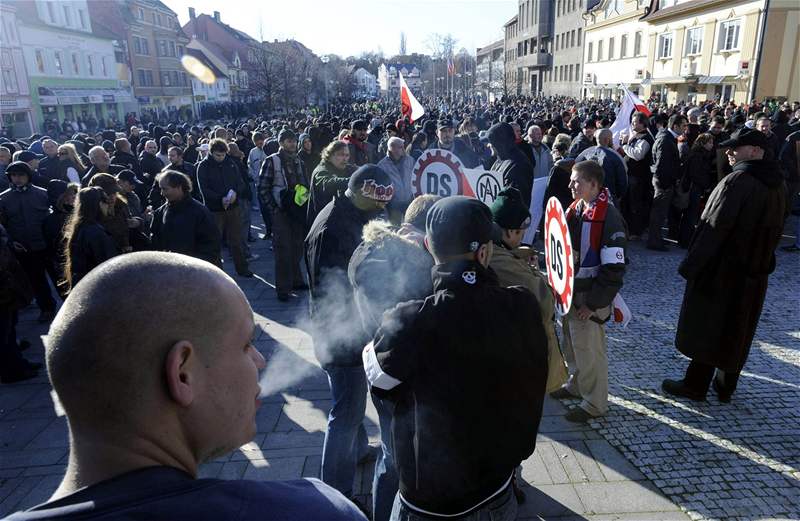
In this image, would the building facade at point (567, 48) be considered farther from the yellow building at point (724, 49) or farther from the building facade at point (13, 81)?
the building facade at point (13, 81)

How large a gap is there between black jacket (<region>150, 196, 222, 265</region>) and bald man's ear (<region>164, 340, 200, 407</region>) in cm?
444

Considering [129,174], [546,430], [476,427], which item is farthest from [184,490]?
[129,174]

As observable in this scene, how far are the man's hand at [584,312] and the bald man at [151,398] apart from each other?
333cm

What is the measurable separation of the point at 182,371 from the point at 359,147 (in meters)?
8.92

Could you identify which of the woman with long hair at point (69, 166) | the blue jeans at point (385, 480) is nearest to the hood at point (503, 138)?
the blue jeans at point (385, 480)

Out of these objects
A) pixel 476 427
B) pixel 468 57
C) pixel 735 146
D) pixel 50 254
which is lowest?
pixel 50 254

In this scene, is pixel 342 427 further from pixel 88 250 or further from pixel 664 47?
pixel 664 47

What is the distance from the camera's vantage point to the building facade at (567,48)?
5259 cm

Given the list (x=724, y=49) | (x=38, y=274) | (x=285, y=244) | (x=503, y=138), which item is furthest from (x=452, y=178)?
(x=724, y=49)

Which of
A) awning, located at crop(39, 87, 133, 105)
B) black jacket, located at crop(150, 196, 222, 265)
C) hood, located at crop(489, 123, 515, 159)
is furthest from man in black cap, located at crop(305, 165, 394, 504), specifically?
awning, located at crop(39, 87, 133, 105)

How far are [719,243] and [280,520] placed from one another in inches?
165

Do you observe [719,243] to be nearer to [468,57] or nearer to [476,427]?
[476,427]

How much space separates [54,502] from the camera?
0.82m

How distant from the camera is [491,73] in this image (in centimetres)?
6888
